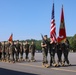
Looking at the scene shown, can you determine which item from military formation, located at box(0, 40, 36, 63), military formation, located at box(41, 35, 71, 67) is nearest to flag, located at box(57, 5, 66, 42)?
military formation, located at box(41, 35, 71, 67)

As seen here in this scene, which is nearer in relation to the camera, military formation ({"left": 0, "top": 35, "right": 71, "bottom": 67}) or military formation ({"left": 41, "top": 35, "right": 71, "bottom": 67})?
military formation ({"left": 41, "top": 35, "right": 71, "bottom": 67})

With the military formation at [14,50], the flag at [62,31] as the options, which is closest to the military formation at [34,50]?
the military formation at [14,50]

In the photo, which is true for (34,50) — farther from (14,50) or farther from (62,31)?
(62,31)

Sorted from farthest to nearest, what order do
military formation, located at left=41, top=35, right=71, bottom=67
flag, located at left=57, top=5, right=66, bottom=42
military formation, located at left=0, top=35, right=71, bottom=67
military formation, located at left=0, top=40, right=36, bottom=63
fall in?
military formation, located at left=0, top=40, right=36, bottom=63 < flag, located at left=57, top=5, right=66, bottom=42 < military formation, located at left=0, top=35, right=71, bottom=67 < military formation, located at left=41, top=35, right=71, bottom=67

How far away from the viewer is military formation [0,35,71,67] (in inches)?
843

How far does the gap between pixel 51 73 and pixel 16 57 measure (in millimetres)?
12307

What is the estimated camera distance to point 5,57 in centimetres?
3028

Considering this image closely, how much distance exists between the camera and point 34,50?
1179 inches

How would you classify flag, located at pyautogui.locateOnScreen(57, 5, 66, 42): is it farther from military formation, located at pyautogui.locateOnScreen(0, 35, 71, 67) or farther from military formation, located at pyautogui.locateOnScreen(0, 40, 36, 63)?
military formation, located at pyautogui.locateOnScreen(0, 40, 36, 63)

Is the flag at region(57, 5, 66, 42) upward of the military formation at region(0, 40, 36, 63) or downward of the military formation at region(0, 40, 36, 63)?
upward

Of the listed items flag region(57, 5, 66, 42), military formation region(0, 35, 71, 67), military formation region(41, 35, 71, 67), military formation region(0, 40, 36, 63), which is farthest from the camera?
military formation region(0, 40, 36, 63)

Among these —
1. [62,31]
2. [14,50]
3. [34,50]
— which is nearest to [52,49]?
[62,31]

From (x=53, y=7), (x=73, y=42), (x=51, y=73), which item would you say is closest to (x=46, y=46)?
(x=53, y=7)

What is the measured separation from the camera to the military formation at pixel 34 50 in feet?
70.2
